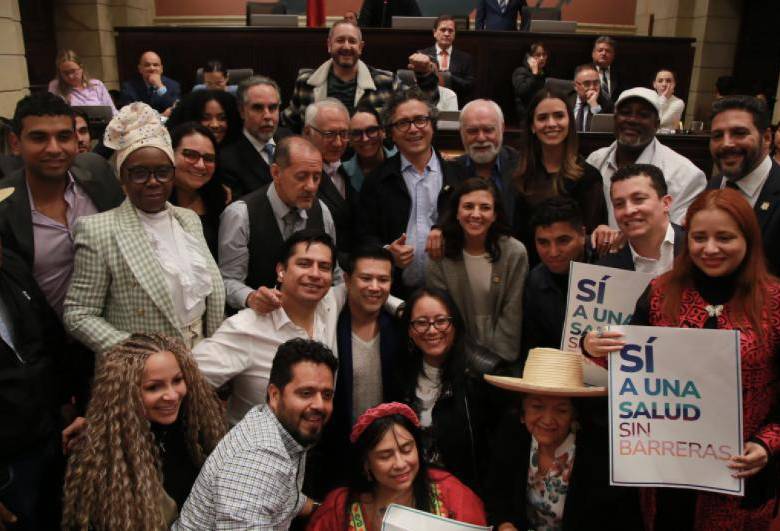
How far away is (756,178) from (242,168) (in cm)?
245

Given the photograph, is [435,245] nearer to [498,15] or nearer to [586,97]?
[586,97]

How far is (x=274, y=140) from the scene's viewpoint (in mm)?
3904

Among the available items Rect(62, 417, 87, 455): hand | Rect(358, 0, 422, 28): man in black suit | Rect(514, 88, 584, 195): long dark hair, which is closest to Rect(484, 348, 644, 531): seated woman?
Rect(514, 88, 584, 195): long dark hair

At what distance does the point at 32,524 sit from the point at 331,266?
1.40 m

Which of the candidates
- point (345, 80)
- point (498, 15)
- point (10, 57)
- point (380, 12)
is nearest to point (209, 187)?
point (345, 80)

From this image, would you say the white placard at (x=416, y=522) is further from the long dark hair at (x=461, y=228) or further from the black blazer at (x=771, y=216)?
the black blazer at (x=771, y=216)

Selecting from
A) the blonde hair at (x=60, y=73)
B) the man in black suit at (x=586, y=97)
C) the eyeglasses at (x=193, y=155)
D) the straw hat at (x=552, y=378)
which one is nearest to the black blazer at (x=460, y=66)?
the man in black suit at (x=586, y=97)

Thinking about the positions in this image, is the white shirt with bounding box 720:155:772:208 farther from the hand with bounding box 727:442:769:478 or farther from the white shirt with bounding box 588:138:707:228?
the hand with bounding box 727:442:769:478

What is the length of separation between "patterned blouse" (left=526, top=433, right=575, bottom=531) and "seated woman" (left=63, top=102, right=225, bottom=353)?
1410mm

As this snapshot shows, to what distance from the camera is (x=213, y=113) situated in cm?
367

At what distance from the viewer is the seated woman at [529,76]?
7.51m

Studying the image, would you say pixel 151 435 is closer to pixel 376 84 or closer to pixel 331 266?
pixel 331 266

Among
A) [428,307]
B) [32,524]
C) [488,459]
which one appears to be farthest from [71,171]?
[488,459]

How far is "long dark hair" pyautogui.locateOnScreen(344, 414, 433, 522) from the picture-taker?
2396 mm
